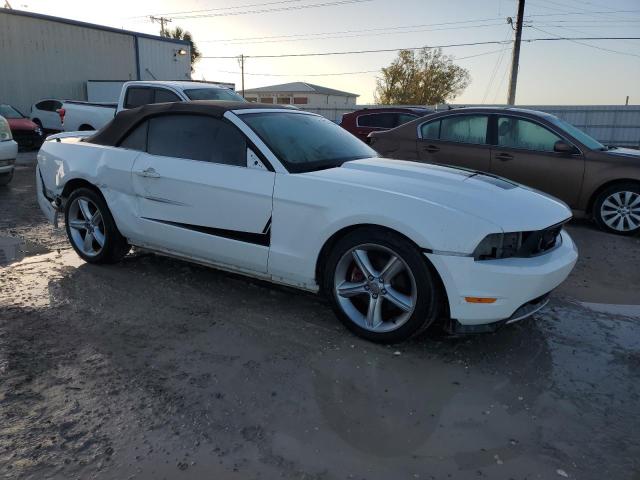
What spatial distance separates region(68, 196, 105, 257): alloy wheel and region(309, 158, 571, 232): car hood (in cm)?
240

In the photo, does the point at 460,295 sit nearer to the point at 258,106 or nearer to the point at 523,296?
the point at 523,296

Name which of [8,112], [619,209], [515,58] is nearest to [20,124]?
[8,112]

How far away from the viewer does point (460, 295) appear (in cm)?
322

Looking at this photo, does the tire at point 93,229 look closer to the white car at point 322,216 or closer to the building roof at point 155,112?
the white car at point 322,216

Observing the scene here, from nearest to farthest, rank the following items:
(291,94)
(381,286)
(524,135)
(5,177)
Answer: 1. (381,286)
2. (524,135)
3. (5,177)
4. (291,94)

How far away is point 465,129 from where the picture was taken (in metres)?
7.83

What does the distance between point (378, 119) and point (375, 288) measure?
10414mm

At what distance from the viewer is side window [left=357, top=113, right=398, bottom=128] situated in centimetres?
1317

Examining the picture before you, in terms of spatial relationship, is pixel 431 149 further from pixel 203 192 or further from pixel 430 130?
pixel 203 192

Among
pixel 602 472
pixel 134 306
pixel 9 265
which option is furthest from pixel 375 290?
pixel 9 265

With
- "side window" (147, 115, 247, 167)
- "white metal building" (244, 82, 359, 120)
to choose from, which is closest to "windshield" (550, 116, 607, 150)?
"side window" (147, 115, 247, 167)

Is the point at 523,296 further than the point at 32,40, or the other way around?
the point at 32,40

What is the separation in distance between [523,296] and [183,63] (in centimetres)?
3212

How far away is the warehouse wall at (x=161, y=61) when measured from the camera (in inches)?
1192
